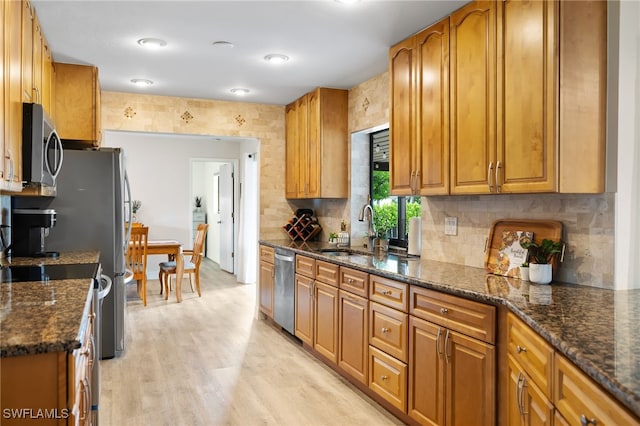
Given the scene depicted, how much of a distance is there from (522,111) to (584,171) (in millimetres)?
384

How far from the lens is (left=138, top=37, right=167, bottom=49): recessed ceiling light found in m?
3.40

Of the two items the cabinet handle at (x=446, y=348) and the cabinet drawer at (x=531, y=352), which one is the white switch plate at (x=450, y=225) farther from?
the cabinet drawer at (x=531, y=352)

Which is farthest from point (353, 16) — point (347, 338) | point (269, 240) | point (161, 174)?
point (161, 174)

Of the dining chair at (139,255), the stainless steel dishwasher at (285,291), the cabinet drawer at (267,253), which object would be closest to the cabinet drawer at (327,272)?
the stainless steel dishwasher at (285,291)

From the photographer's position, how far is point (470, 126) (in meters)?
2.69

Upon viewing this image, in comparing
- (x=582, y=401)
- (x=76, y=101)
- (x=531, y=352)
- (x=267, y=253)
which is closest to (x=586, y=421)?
(x=582, y=401)

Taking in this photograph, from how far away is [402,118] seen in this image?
3.29 m

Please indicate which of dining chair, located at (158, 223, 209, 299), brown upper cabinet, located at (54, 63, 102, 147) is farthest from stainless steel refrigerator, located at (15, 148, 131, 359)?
dining chair, located at (158, 223, 209, 299)

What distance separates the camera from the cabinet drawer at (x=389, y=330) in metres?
2.76

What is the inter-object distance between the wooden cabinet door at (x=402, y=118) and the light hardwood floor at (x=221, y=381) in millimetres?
1400

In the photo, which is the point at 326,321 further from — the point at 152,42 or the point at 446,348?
the point at 152,42

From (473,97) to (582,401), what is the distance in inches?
68.2

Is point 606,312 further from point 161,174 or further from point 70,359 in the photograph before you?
point 161,174

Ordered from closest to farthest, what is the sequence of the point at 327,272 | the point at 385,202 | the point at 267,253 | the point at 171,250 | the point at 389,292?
the point at 389,292 → the point at 327,272 → the point at 385,202 → the point at 267,253 → the point at 171,250
